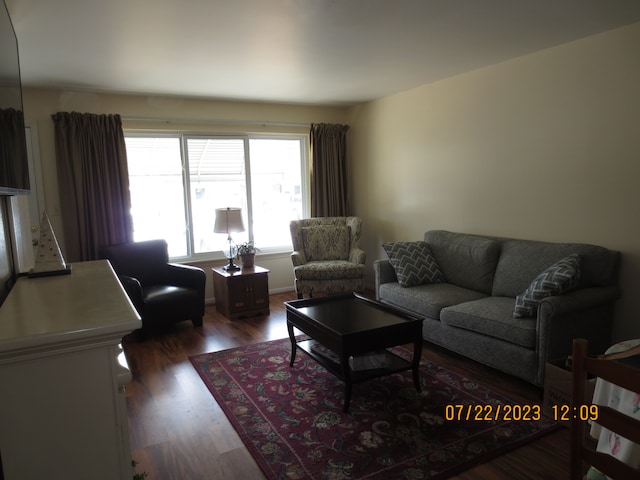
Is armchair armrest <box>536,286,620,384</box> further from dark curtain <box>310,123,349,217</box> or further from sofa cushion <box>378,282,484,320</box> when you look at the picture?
dark curtain <box>310,123,349,217</box>

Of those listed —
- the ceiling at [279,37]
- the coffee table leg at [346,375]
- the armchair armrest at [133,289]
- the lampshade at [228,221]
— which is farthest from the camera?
the lampshade at [228,221]

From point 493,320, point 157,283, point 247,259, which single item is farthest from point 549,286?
point 157,283

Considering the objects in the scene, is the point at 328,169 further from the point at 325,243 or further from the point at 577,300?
the point at 577,300

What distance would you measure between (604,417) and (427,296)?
247cm

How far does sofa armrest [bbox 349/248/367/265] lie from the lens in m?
5.15

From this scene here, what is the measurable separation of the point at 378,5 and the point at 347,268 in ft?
A: 9.91

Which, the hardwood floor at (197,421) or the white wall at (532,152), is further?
the white wall at (532,152)

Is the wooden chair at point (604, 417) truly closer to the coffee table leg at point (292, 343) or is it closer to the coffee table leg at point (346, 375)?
the coffee table leg at point (346, 375)

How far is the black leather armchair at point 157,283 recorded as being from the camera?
4117mm

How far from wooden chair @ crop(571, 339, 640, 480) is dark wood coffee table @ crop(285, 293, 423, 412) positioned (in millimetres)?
1436

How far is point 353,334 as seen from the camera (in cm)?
263

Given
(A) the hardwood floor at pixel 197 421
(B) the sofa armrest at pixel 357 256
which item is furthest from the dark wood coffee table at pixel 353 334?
(B) the sofa armrest at pixel 357 256

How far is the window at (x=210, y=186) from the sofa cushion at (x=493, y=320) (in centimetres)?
303

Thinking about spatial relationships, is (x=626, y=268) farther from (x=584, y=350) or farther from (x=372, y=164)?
(x=372, y=164)
